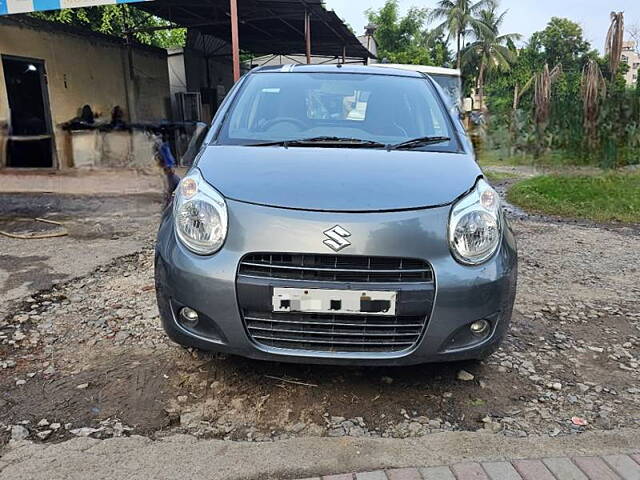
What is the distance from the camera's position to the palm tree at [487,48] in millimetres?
36938

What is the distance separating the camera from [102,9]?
1734 centimetres

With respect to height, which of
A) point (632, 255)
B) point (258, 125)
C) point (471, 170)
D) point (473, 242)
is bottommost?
point (632, 255)

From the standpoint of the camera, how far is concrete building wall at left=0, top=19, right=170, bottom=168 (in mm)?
9523

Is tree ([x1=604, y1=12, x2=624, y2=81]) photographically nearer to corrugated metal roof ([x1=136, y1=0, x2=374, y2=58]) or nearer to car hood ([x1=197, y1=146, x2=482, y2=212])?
corrugated metal roof ([x1=136, y1=0, x2=374, y2=58])

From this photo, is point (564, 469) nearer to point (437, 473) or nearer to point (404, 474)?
point (437, 473)

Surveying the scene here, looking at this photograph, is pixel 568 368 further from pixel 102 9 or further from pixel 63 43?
pixel 102 9

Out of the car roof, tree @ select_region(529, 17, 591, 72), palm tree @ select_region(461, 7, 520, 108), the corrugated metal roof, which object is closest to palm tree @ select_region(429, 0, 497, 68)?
palm tree @ select_region(461, 7, 520, 108)

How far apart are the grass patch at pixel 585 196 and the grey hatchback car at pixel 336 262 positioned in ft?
18.9

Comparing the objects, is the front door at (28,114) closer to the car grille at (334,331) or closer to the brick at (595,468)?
the car grille at (334,331)

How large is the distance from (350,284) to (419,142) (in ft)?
3.80

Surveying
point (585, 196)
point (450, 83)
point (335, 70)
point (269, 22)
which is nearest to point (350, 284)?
point (335, 70)


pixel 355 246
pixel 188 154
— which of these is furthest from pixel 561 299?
pixel 188 154

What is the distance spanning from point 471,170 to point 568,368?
4.01 feet

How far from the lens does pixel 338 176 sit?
7.78 ft
